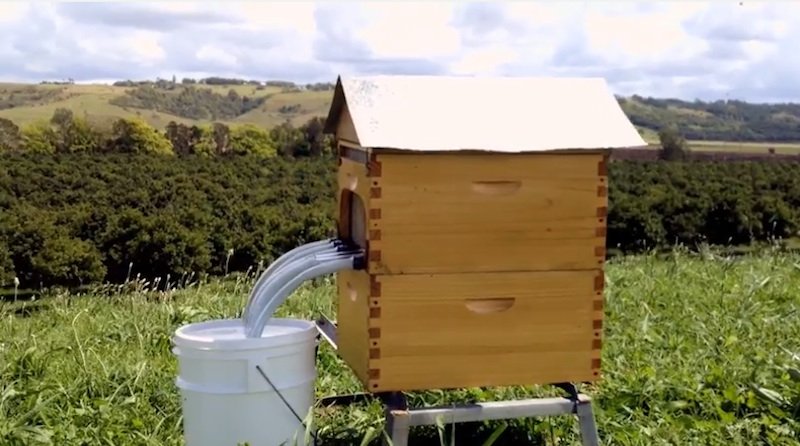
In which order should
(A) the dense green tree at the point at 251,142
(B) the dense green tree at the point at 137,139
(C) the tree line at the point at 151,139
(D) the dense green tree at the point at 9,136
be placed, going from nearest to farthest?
1. (D) the dense green tree at the point at 9,136
2. (C) the tree line at the point at 151,139
3. (B) the dense green tree at the point at 137,139
4. (A) the dense green tree at the point at 251,142

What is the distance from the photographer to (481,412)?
3.29m

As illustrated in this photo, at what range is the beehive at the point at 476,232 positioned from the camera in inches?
122

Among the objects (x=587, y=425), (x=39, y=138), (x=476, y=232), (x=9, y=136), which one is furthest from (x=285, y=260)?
(x=9, y=136)

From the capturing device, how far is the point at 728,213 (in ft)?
131

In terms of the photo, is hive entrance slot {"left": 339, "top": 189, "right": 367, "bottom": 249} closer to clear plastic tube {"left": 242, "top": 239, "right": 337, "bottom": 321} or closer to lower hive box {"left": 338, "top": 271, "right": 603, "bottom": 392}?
clear plastic tube {"left": 242, "top": 239, "right": 337, "bottom": 321}

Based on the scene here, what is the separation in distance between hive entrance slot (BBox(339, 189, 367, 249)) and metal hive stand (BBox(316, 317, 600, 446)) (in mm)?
647

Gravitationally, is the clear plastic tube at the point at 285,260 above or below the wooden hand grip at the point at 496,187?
below

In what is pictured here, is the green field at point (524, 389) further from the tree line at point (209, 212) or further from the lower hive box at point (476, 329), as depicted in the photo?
the tree line at point (209, 212)

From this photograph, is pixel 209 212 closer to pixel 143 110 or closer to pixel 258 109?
pixel 143 110

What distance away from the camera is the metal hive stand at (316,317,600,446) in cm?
318

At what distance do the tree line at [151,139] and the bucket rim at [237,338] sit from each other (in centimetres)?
5892

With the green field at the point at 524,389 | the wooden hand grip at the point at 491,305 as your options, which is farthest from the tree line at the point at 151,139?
the wooden hand grip at the point at 491,305

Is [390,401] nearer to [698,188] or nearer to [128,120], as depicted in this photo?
[698,188]

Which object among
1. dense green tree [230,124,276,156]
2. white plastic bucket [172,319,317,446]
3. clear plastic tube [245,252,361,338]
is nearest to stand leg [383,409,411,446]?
white plastic bucket [172,319,317,446]
